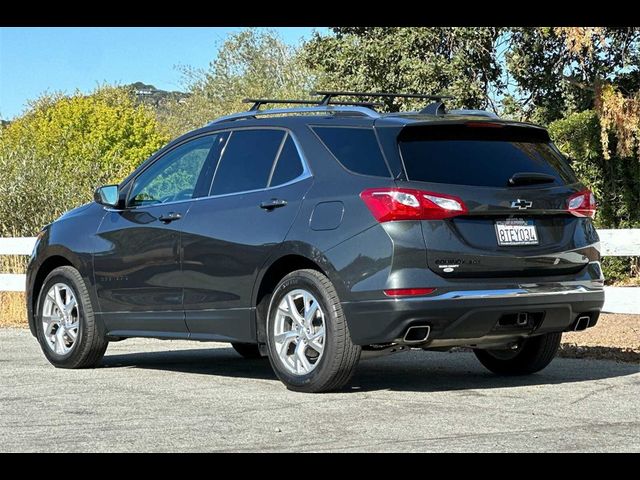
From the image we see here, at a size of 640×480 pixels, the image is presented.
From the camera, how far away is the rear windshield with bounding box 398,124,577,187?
8430 mm

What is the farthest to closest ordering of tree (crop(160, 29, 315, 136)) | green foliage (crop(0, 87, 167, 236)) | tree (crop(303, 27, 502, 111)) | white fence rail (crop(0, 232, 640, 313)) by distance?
tree (crop(160, 29, 315, 136)) < tree (crop(303, 27, 502, 111)) < green foliage (crop(0, 87, 167, 236)) < white fence rail (crop(0, 232, 640, 313))

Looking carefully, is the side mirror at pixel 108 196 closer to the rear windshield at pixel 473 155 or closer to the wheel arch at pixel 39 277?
the wheel arch at pixel 39 277

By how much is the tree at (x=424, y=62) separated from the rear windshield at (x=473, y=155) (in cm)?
1815

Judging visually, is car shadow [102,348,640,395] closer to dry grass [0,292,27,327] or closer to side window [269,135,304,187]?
side window [269,135,304,187]

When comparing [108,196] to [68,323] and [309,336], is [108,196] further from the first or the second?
[309,336]

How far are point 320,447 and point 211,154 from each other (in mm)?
3635

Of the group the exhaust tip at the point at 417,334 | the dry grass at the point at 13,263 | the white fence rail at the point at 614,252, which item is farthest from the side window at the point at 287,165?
the dry grass at the point at 13,263

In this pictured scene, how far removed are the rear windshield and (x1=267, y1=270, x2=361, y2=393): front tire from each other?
989 mm

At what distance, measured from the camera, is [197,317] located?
9.53 m

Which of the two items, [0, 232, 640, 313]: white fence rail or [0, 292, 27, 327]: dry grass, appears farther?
[0, 292, 27, 327]: dry grass

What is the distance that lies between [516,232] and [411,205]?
79 centimetres

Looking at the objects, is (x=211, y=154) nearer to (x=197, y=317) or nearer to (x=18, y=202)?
(x=197, y=317)

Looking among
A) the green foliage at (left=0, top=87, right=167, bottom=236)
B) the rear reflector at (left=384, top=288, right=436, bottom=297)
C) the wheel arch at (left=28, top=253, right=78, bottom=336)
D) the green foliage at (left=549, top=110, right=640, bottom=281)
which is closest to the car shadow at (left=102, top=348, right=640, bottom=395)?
the wheel arch at (left=28, top=253, right=78, bottom=336)
